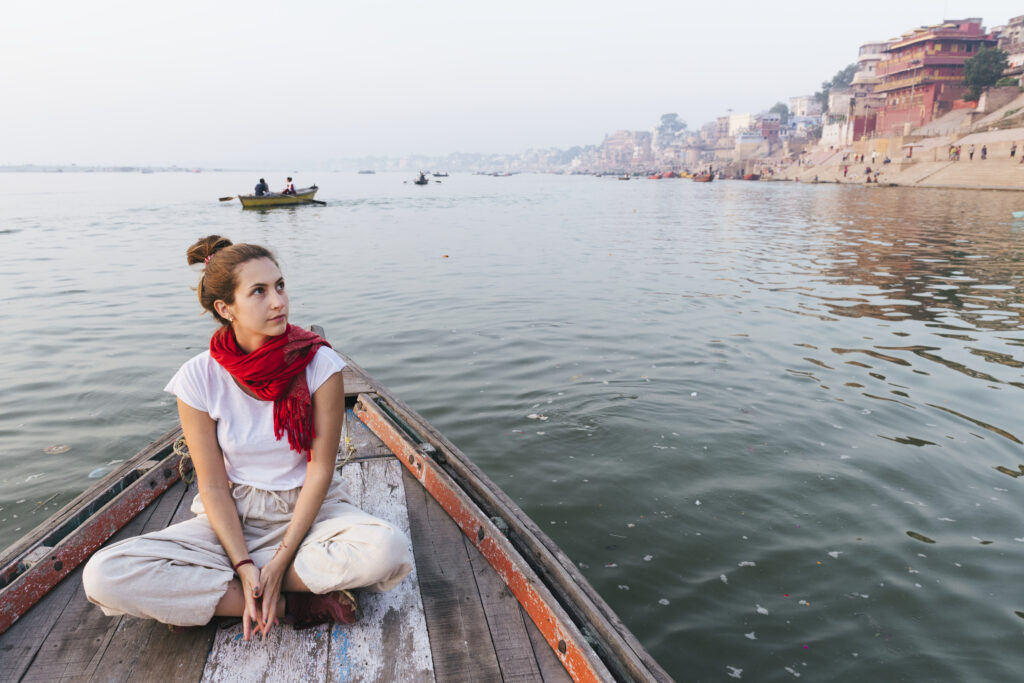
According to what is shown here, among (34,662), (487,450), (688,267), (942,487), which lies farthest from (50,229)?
(942,487)

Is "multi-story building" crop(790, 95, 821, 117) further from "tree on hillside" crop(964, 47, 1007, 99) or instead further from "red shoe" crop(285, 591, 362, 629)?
"red shoe" crop(285, 591, 362, 629)

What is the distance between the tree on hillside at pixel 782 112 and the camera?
154675 mm

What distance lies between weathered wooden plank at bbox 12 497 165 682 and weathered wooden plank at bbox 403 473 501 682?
138cm

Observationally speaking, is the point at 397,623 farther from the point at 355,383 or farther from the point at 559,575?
the point at 355,383

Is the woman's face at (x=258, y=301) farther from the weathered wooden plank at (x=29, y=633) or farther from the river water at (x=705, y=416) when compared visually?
the river water at (x=705, y=416)

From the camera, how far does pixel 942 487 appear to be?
17.2 feet

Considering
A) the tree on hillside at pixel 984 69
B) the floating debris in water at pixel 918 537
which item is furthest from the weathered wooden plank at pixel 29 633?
the tree on hillside at pixel 984 69

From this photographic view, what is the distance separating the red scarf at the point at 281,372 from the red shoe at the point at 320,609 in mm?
662

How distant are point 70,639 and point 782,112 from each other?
616 ft

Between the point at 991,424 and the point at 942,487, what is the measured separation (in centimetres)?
172

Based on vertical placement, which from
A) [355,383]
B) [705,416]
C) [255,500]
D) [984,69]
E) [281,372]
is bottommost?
[705,416]

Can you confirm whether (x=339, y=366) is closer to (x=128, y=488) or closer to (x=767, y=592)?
(x=128, y=488)

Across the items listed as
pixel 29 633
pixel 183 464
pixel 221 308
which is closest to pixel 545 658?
pixel 221 308

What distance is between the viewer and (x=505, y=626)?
270 cm
